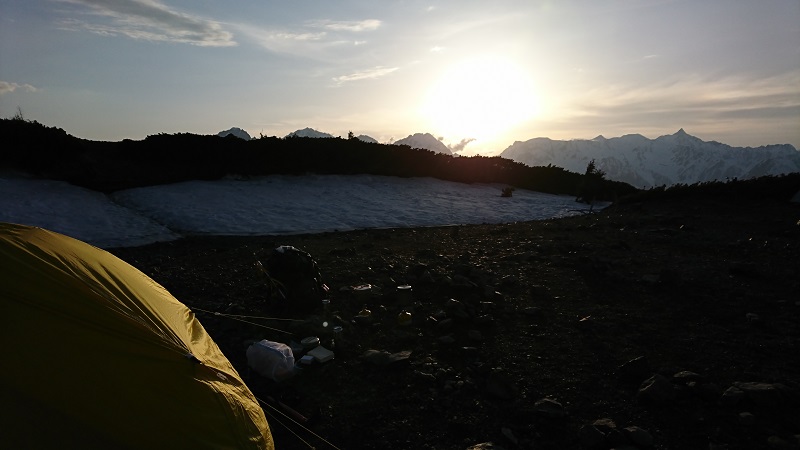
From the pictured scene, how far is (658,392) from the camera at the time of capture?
4.81 meters

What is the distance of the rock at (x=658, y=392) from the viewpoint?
4770 millimetres

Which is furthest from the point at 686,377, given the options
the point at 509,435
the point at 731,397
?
the point at 509,435

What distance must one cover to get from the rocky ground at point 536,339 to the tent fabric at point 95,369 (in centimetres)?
107

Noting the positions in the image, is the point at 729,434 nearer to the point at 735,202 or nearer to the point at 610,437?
the point at 610,437

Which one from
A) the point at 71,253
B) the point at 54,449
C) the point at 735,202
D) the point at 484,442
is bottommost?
the point at 484,442

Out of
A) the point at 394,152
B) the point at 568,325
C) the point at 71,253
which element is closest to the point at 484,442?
the point at 568,325

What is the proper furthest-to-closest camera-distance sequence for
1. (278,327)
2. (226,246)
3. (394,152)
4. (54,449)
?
1. (394,152)
2. (226,246)
3. (278,327)
4. (54,449)

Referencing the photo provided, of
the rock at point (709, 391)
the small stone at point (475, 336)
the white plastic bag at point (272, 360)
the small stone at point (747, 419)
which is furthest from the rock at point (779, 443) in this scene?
the white plastic bag at point (272, 360)

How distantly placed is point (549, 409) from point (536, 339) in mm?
1719

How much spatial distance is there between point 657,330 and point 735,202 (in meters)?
11.6

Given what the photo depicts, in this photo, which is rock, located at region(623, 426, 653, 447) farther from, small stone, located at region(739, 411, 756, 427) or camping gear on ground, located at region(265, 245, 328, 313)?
camping gear on ground, located at region(265, 245, 328, 313)

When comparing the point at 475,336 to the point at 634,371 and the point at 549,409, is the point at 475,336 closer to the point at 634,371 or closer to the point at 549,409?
the point at 549,409

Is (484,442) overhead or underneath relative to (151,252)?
underneath

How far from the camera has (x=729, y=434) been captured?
4.27 meters
